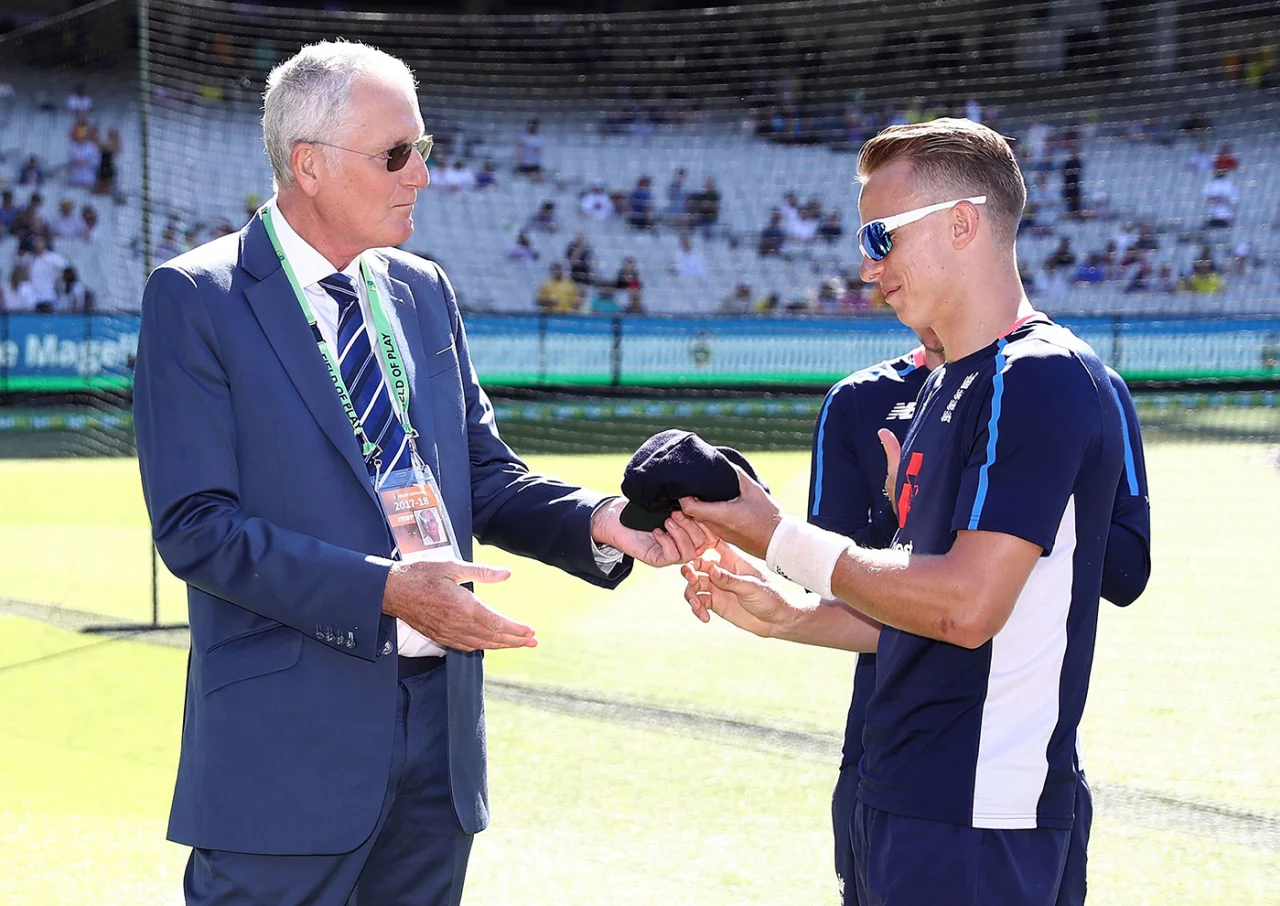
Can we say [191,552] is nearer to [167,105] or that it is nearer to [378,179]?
[378,179]

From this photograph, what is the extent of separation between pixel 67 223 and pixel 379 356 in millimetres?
19203

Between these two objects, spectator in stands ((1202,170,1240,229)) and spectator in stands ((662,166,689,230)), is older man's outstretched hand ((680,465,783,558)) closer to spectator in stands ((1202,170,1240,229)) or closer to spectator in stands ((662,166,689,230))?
spectator in stands ((1202,170,1240,229))

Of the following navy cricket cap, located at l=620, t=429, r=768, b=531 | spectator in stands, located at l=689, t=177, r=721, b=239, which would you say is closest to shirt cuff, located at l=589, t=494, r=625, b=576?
navy cricket cap, located at l=620, t=429, r=768, b=531

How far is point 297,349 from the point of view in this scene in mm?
2393

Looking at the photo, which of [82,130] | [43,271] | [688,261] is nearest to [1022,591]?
[43,271]

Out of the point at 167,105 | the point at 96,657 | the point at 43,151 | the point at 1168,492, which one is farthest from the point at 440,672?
the point at 43,151

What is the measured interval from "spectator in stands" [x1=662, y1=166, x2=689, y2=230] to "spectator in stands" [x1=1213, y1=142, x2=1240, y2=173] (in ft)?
24.3

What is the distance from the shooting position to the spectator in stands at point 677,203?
2048 cm

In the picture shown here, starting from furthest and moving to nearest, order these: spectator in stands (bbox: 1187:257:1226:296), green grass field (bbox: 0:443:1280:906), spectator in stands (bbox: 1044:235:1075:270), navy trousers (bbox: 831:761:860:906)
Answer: spectator in stands (bbox: 1044:235:1075:270), spectator in stands (bbox: 1187:257:1226:296), green grass field (bbox: 0:443:1280:906), navy trousers (bbox: 831:761:860:906)

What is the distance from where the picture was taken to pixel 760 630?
9.04 feet

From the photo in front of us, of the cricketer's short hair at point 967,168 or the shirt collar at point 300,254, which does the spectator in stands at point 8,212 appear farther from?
the cricketer's short hair at point 967,168

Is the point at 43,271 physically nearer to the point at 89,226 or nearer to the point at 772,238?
the point at 89,226

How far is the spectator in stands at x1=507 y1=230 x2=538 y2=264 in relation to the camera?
2002 centimetres

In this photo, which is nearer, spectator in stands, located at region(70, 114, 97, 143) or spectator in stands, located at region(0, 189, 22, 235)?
spectator in stands, located at region(0, 189, 22, 235)
